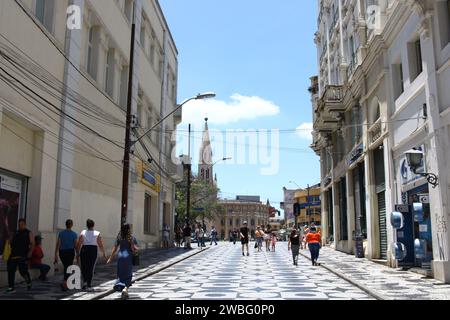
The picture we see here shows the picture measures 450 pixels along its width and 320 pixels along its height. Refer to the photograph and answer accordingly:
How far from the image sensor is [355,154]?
2502cm

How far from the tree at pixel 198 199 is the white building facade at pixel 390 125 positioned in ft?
110

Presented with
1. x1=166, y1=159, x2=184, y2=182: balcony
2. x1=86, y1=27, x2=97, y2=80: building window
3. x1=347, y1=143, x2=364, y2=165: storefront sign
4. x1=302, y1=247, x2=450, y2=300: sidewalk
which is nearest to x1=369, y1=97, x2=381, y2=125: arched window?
x1=347, y1=143, x2=364, y2=165: storefront sign

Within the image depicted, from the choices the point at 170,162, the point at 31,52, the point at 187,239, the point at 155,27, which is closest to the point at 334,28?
the point at 155,27

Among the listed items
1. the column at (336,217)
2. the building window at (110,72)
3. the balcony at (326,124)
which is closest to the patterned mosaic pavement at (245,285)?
the building window at (110,72)

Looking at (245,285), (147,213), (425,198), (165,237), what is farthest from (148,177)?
(425,198)

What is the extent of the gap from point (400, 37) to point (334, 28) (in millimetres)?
15502

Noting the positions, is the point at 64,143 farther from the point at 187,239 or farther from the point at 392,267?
the point at 187,239

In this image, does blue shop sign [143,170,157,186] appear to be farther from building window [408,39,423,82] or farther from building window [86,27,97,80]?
building window [408,39,423,82]

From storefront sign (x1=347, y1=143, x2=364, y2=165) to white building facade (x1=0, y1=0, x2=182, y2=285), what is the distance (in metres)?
11.0

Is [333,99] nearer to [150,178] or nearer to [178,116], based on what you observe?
[150,178]

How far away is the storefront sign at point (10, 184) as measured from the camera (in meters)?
12.6

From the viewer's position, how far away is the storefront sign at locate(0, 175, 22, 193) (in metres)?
12.6

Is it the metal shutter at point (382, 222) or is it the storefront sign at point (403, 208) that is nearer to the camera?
the storefront sign at point (403, 208)

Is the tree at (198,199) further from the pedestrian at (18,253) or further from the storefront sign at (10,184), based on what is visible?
the pedestrian at (18,253)
